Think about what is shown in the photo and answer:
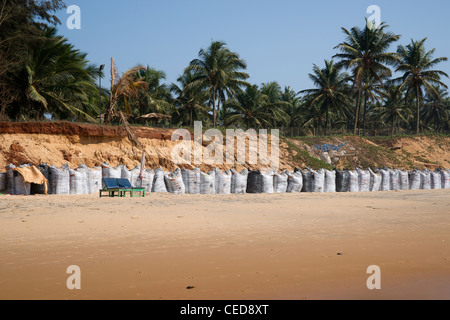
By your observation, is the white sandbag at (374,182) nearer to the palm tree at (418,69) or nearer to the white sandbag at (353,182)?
the white sandbag at (353,182)

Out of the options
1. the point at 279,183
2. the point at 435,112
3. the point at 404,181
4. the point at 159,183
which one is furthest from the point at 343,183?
the point at 435,112

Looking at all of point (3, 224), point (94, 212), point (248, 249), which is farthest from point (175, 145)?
point (248, 249)

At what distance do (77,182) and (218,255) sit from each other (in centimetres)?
841

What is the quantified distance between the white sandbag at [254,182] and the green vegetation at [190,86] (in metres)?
6.25

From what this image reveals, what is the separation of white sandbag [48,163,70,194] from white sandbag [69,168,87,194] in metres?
0.12

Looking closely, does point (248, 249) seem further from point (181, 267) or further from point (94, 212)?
point (94, 212)

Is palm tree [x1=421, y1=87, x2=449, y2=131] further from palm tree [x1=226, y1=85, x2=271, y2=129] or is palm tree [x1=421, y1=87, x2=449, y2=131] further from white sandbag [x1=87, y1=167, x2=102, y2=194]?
white sandbag [x1=87, y1=167, x2=102, y2=194]

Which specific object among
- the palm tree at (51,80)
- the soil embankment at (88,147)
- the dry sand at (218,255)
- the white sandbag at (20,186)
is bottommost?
the dry sand at (218,255)

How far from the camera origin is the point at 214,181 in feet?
43.7

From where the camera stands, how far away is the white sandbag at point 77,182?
11.4 metres

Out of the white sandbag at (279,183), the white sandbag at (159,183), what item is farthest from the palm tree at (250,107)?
the white sandbag at (159,183)

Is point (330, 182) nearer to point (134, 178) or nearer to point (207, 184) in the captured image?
point (207, 184)

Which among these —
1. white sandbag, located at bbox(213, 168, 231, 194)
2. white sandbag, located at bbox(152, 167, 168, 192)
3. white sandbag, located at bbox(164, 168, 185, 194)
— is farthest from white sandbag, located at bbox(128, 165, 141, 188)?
white sandbag, located at bbox(213, 168, 231, 194)

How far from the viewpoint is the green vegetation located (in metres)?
18.1
